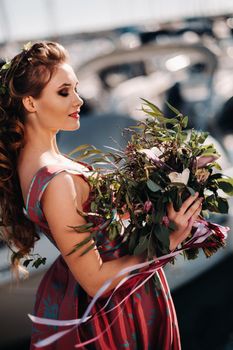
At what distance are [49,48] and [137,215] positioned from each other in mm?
563

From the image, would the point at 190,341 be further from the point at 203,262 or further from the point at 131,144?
the point at 131,144

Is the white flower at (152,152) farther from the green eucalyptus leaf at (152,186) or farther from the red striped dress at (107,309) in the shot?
the red striped dress at (107,309)

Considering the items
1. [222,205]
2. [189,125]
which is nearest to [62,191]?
[222,205]

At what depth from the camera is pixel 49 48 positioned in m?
1.96

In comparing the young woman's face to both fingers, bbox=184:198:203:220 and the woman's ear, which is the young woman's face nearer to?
the woman's ear

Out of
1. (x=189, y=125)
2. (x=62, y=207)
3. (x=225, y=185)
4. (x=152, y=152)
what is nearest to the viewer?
(x=62, y=207)

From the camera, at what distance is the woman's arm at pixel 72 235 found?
1759mm

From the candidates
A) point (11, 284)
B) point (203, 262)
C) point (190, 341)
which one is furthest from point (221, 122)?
point (11, 284)

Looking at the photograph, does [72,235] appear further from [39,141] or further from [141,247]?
[39,141]

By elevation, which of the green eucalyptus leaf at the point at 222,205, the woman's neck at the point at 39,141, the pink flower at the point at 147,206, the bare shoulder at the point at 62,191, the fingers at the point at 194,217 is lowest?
the green eucalyptus leaf at the point at 222,205

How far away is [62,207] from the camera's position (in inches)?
69.0

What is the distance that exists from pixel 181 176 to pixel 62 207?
0.34 m

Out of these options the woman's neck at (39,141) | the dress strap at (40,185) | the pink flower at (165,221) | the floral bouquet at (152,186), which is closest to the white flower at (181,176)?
the floral bouquet at (152,186)

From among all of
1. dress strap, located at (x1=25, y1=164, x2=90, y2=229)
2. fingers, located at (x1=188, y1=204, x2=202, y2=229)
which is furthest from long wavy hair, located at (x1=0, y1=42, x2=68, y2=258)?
fingers, located at (x1=188, y1=204, x2=202, y2=229)
